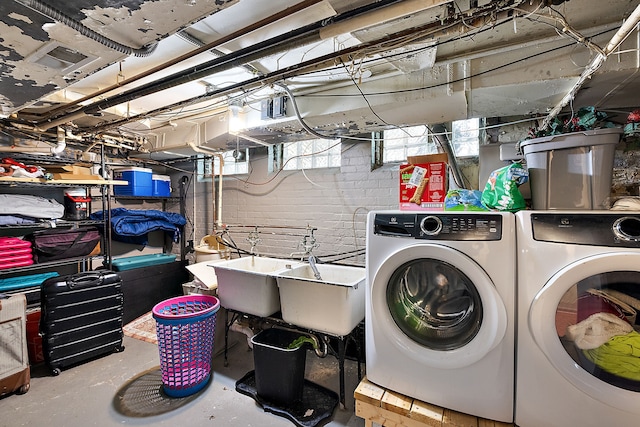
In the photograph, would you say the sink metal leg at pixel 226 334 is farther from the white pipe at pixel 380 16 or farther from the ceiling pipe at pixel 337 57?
the white pipe at pixel 380 16

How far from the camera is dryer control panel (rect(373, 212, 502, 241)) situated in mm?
1200

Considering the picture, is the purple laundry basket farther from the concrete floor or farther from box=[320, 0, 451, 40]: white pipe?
box=[320, 0, 451, 40]: white pipe

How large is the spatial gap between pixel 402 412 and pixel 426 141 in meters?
2.10

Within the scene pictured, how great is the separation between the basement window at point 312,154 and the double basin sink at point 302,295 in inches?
47.9

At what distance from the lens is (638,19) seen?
2.88 ft

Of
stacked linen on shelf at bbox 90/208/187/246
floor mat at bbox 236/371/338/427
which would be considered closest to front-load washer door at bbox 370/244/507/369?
floor mat at bbox 236/371/338/427

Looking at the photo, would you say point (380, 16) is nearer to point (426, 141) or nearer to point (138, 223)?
point (426, 141)

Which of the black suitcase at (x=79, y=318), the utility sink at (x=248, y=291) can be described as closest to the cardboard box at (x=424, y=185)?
the utility sink at (x=248, y=291)

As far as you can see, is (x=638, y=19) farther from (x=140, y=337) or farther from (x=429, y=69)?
(x=140, y=337)

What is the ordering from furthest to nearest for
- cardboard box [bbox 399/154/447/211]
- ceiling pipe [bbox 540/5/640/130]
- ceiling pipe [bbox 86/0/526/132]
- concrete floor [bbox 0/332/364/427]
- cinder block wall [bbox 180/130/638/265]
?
cinder block wall [bbox 180/130/638/265]
concrete floor [bbox 0/332/364/427]
cardboard box [bbox 399/154/447/211]
ceiling pipe [bbox 86/0/526/132]
ceiling pipe [bbox 540/5/640/130]

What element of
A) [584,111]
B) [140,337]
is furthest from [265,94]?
[140,337]

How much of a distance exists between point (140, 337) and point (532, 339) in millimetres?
3249

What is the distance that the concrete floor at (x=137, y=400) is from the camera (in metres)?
1.73

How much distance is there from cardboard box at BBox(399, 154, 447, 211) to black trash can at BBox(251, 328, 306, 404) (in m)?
1.19
